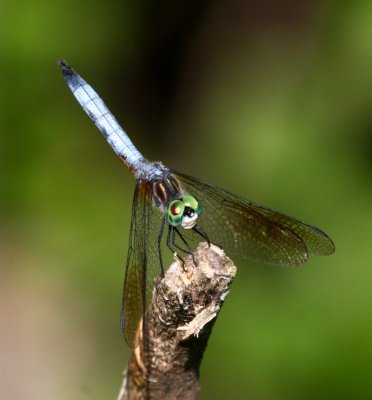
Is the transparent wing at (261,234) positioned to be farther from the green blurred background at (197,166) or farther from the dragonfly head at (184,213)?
the green blurred background at (197,166)

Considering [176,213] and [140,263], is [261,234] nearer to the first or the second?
[176,213]

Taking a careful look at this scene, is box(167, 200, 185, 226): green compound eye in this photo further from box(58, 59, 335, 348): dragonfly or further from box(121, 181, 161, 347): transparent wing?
box(121, 181, 161, 347): transparent wing

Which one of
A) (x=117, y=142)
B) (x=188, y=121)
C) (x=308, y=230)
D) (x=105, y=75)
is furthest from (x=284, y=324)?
(x=105, y=75)

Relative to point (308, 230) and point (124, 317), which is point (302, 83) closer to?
point (308, 230)

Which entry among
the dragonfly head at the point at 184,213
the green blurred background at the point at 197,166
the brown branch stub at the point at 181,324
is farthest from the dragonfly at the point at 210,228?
the green blurred background at the point at 197,166

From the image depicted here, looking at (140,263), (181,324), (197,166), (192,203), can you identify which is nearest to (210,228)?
(192,203)

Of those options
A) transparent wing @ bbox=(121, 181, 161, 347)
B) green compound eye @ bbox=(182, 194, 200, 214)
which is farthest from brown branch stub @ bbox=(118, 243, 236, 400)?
green compound eye @ bbox=(182, 194, 200, 214)
